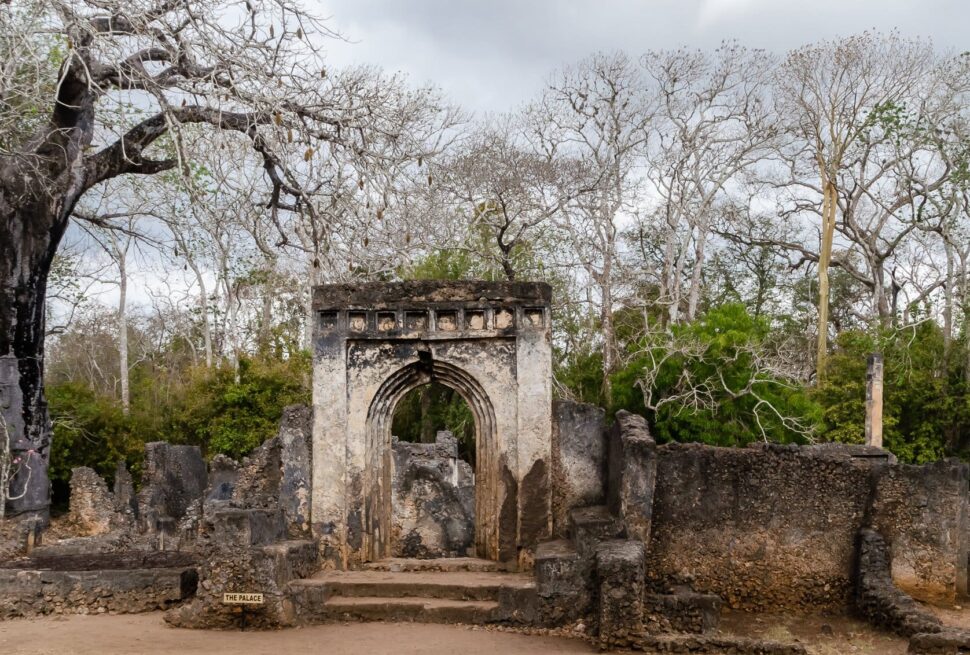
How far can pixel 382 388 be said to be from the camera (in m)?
10.3

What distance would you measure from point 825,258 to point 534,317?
18.2 m

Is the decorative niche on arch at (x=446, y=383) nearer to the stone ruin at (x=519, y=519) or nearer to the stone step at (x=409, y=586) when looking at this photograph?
the stone ruin at (x=519, y=519)

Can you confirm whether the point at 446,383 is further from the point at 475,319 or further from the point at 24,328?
the point at 24,328

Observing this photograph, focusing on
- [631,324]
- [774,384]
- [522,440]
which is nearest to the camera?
[522,440]

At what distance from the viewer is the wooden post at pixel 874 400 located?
17.6 metres

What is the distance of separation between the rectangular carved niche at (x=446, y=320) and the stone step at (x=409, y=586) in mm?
2465

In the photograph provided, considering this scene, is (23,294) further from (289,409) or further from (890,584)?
(890,584)

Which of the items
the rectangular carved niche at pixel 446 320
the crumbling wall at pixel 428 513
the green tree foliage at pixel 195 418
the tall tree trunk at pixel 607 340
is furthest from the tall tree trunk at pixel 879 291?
the rectangular carved niche at pixel 446 320

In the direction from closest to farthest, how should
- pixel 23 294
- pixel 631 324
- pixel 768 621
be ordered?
pixel 768 621
pixel 23 294
pixel 631 324

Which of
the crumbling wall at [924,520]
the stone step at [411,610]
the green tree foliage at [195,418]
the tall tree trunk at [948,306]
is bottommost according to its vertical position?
the stone step at [411,610]

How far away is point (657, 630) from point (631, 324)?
18059 mm

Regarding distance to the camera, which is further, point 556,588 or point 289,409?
point 289,409

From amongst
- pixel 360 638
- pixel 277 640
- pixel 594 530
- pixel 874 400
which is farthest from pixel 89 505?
pixel 874 400

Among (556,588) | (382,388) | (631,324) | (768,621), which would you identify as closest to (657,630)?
(556,588)
